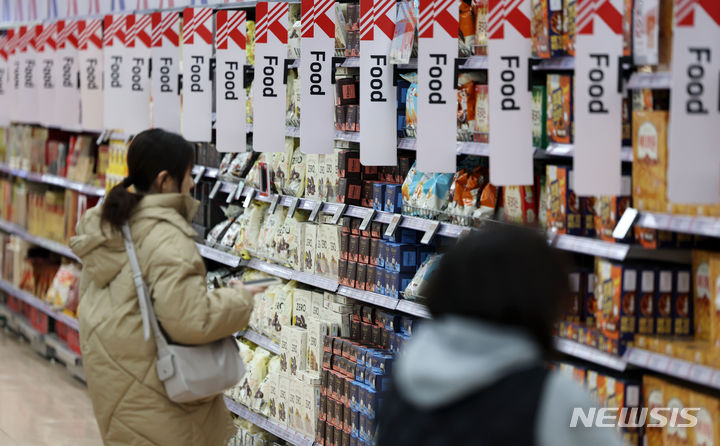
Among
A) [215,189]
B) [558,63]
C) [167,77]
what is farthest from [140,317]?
[215,189]

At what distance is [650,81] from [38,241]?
6.70 metres

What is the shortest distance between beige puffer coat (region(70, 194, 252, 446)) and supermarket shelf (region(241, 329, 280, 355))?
1.86 meters

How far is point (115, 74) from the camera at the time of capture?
5.85m

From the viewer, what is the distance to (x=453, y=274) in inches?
65.2

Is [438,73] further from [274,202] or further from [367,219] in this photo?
[274,202]

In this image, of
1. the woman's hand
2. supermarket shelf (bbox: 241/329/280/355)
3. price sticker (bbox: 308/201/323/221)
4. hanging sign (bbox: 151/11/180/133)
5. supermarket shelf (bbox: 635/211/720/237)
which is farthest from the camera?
hanging sign (bbox: 151/11/180/133)

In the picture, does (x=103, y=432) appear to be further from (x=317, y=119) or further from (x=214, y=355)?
(x=317, y=119)

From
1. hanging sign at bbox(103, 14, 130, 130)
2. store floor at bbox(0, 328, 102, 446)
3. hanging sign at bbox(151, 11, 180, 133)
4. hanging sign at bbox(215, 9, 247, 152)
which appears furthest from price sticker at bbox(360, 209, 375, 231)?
store floor at bbox(0, 328, 102, 446)

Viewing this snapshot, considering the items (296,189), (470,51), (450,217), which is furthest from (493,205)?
(296,189)

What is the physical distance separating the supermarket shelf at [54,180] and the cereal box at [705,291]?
A: 5.20 metres

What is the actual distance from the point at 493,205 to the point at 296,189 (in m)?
1.60

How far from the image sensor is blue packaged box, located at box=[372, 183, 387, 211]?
4.53m

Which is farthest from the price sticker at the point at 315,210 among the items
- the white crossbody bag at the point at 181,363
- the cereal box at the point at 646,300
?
the cereal box at the point at 646,300

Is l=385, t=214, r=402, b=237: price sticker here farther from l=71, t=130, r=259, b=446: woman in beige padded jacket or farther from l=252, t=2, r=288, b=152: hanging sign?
l=71, t=130, r=259, b=446: woman in beige padded jacket
